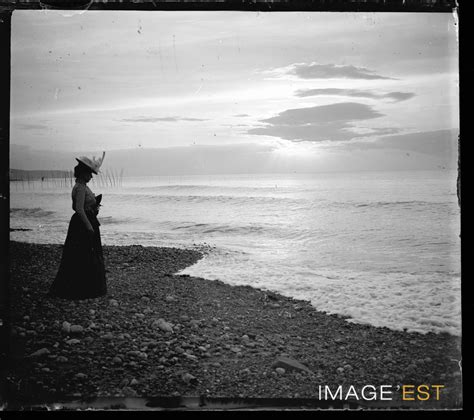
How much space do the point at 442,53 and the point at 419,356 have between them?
218 centimetres

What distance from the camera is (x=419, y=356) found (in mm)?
2965

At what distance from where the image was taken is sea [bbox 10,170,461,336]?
313 cm

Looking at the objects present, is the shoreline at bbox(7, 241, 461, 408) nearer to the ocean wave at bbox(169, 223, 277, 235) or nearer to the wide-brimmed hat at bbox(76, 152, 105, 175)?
the ocean wave at bbox(169, 223, 277, 235)

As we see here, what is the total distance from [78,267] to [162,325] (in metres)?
0.76

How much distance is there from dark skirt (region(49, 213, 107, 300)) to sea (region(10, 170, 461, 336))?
12cm

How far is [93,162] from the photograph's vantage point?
3.17 m

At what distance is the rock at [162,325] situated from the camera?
3080mm

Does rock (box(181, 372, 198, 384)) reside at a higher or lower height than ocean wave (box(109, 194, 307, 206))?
lower

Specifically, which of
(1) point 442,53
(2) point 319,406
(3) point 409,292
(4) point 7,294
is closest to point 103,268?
(4) point 7,294

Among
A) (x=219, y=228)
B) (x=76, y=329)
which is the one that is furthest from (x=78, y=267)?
(x=219, y=228)

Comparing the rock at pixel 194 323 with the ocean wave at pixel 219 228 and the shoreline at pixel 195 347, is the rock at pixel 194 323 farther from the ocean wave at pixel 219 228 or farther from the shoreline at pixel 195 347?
the ocean wave at pixel 219 228

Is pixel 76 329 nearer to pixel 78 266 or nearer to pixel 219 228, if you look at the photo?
pixel 78 266

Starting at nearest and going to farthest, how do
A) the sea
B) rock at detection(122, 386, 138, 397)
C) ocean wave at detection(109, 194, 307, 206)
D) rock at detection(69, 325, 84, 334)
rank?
rock at detection(122, 386, 138, 397), rock at detection(69, 325, 84, 334), the sea, ocean wave at detection(109, 194, 307, 206)

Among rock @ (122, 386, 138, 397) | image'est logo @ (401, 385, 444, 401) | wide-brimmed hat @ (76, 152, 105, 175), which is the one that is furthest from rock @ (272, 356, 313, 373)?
wide-brimmed hat @ (76, 152, 105, 175)
